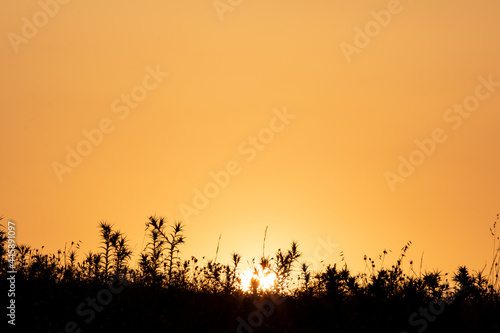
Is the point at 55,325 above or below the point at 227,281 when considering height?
below

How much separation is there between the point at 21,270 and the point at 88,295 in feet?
6.47

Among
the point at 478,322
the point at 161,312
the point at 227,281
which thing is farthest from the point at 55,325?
the point at 478,322

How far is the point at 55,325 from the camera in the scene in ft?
26.8

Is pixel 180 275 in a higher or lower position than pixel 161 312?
higher

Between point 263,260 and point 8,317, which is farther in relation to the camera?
point 263,260

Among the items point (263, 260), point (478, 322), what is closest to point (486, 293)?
point (478, 322)

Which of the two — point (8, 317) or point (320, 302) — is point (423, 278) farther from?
point (8, 317)

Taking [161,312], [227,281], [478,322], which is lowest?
[478,322]

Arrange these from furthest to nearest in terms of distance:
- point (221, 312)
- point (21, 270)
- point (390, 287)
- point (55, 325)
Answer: point (21, 270) < point (390, 287) < point (221, 312) < point (55, 325)

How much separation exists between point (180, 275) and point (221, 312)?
1.78 meters

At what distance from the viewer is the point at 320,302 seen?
9.27 m

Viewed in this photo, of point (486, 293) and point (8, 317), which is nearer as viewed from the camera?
point (8, 317)

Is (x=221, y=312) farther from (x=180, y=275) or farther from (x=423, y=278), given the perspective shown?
(x=423, y=278)

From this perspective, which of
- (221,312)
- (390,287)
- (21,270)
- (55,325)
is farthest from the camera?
(21,270)
